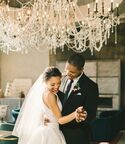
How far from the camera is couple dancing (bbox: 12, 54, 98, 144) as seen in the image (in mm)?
3510

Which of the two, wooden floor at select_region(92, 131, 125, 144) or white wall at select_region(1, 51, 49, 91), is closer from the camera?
wooden floor at select_region(92, 131, 125, 144)

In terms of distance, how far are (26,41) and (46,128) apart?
5.65 metres

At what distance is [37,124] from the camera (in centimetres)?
372

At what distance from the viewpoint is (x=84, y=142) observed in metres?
3.71

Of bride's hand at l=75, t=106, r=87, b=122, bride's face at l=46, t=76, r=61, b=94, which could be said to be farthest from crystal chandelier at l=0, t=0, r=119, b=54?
bride's hand at l=75, t=106, r=87, b=122

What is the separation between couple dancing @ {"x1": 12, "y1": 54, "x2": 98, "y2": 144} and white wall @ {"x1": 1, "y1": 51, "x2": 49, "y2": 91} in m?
7.34

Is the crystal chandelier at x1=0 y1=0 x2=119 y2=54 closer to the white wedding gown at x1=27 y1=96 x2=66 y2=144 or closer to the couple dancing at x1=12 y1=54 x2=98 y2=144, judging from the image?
the couple dancing at x1=12 y1=54 x2=98 y2=144

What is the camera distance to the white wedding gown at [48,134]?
3537 millimetres

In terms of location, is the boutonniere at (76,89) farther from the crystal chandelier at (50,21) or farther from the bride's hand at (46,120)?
the crystal chandelier at (50,21)

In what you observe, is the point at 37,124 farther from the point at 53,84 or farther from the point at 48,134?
the point at 53,84

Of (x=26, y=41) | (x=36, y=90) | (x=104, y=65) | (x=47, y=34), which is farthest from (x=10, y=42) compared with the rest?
(x=36, y=90)

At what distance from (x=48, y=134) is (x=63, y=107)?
1.05ft

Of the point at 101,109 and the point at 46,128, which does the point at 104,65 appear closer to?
the point at 101,109

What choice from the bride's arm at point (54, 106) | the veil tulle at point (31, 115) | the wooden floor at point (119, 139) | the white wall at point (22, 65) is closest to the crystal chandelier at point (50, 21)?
the white wall at point (22, 65)
